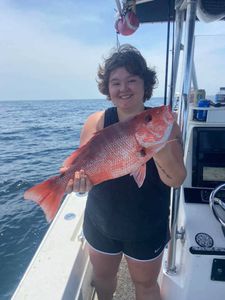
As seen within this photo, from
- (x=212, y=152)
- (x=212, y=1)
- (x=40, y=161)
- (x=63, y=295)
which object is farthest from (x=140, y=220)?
(x=40, y=161)

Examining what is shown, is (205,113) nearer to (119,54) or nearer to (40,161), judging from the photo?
(119,54)

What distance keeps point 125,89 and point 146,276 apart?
1.31 meters

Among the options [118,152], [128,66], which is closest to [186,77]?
[128,66]

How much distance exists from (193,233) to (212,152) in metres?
0.78

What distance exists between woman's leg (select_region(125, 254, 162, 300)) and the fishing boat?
0.14m

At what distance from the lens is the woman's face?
1.73m

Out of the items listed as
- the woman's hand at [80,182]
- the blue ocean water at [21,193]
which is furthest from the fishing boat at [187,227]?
the blue ocean water at [21,193]

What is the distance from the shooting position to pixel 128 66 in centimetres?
178

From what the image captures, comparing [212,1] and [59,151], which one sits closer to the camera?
[212,1]

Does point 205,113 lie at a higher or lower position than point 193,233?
higher

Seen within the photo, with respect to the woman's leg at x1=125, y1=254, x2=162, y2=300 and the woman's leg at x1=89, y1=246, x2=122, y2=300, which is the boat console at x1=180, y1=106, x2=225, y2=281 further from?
the woman's leg at x1=89, y1=246, x2=122, y2=300

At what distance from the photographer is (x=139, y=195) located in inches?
70.5

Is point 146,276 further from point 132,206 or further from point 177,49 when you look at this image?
Answer: point 177,49

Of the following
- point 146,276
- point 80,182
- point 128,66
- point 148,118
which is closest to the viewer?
point 148,118
